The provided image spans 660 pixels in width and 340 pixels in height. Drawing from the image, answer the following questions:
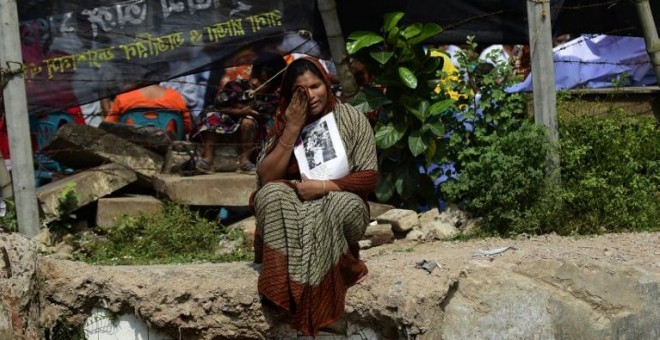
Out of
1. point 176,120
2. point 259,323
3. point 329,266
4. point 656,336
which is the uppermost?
point 176,120

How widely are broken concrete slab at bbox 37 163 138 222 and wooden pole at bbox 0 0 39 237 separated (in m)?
0.47

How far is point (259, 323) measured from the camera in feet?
15.4

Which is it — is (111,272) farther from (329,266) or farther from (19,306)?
(329,266)

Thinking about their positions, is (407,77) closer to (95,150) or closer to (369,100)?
(369,100)

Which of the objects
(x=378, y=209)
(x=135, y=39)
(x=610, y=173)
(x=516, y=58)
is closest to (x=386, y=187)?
(x=378, y=209)

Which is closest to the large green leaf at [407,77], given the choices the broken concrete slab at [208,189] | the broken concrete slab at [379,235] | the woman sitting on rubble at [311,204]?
the broken concrete slab at [379,235]

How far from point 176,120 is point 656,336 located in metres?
4.81

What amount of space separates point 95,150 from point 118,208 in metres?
0.64

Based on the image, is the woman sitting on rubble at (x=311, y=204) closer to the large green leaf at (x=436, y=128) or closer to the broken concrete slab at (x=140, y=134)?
the large green leaf at (x=436, y=128)

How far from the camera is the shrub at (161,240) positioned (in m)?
6.00

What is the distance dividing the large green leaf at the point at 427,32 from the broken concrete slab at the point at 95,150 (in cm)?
222

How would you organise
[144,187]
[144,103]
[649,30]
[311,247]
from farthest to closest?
[144,103] < [144,187] < [649,30] < [311,247]

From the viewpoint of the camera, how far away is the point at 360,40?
6375 millimetres

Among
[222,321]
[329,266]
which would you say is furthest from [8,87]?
[329,266]
